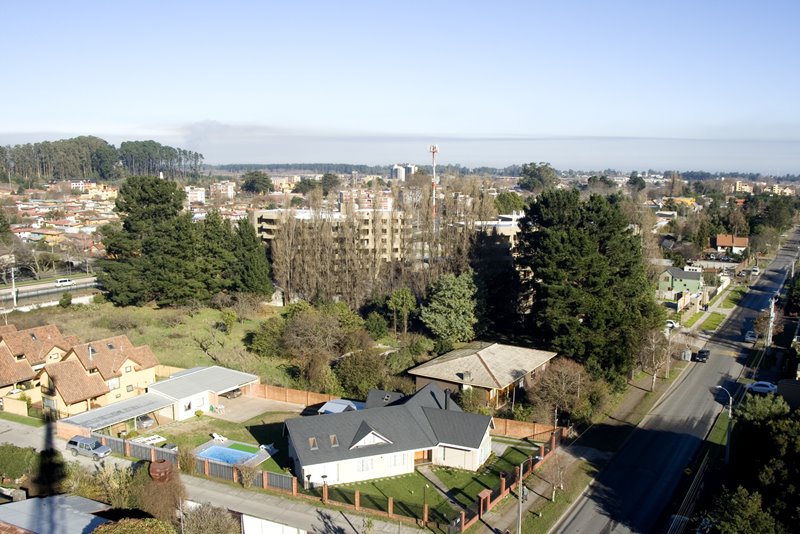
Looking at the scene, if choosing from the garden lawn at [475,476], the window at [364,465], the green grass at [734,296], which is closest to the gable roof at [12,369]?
the window at [364,465]

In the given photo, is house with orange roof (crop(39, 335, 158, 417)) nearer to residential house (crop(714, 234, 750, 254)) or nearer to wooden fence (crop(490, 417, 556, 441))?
wooden fence (crop(490, 417, 556, 441))

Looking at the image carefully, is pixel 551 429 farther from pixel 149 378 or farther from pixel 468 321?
pixel 149 378

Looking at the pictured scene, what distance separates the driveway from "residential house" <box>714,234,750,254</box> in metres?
70.3

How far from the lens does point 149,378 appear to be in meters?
32.8

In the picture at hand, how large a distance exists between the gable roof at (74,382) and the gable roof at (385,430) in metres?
11.3

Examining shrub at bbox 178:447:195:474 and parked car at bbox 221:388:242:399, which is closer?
shrub at bbox 178:447:195:474

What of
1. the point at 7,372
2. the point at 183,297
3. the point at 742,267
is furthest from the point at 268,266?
the point at 742,267

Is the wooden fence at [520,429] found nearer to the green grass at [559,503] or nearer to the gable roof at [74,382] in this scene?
the green grass at [559,503]

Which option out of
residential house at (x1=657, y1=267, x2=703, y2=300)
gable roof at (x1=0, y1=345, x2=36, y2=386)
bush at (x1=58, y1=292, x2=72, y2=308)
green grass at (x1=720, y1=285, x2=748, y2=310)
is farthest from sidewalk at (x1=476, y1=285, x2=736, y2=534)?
bush at (x1=58, y1=292, x2=72, y2=308)

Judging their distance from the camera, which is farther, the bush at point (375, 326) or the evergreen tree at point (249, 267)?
the evergreen tree at point (249, 267)

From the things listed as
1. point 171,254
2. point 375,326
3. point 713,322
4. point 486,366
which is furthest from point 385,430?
point 713,322

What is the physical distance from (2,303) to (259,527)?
39.9m

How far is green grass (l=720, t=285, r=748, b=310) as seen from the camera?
56.5 metres

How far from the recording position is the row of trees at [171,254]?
47.0 m
